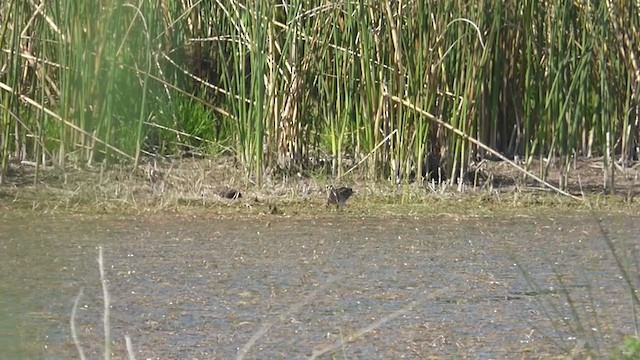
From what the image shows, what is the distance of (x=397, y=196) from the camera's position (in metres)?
4.92

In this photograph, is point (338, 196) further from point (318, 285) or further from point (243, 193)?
point (318, 285)

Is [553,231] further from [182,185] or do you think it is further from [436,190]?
[182,185]

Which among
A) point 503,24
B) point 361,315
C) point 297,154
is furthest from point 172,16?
point 361,315

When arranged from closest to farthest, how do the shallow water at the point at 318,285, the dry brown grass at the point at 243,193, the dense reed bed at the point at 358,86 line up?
1. the shallow water at the point at 318,285
2. the dry brown grass at the point at 243,193
3. the dense reed bed at the point at 358,86

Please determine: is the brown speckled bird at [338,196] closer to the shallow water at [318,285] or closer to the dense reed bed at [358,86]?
the shallow water at [318,285]

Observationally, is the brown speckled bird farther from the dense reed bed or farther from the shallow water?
the dense reed bed

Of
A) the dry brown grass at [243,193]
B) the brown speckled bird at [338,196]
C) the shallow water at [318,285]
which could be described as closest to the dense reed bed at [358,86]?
the dry brown grass at [243,193]

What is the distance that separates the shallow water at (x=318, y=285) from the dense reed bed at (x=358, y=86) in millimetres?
564

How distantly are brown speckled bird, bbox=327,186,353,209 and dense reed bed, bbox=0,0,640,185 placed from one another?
0.32m

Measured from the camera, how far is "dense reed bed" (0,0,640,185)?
4969 mm

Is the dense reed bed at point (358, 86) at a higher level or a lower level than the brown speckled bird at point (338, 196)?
higher

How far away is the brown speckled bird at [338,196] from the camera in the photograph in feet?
15.6

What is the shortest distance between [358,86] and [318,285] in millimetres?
1780

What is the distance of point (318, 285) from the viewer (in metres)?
3.55
